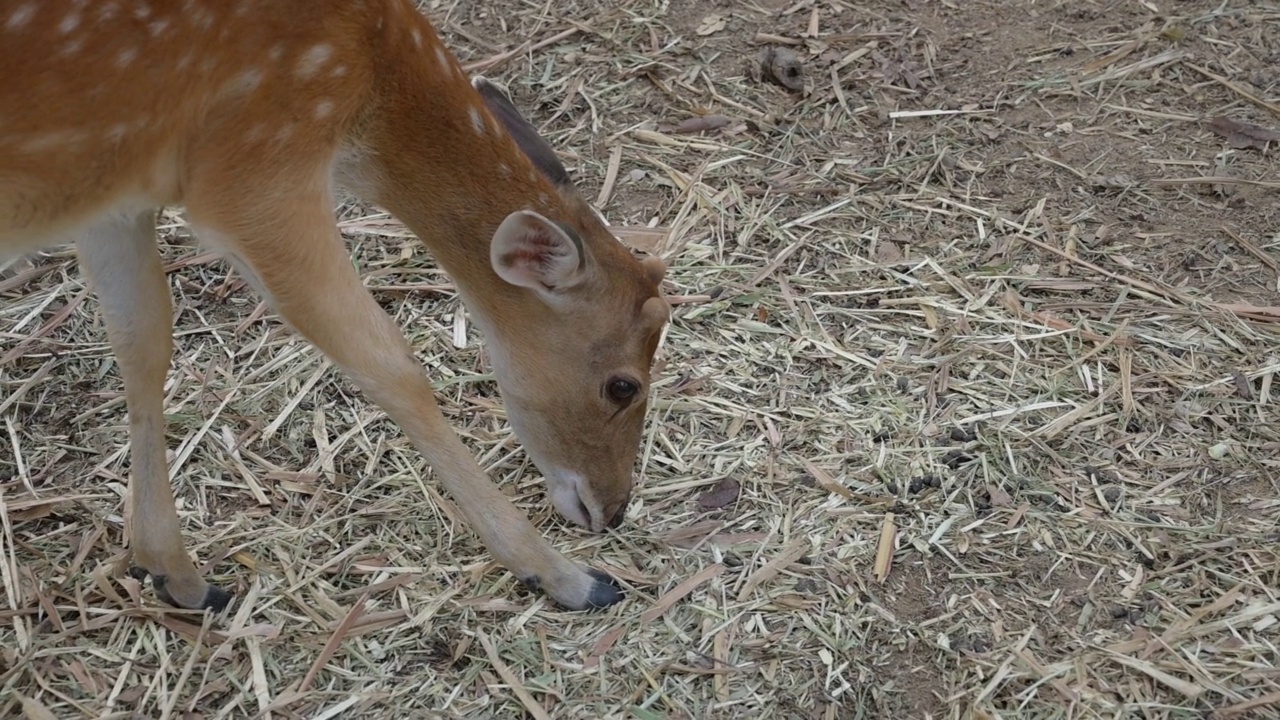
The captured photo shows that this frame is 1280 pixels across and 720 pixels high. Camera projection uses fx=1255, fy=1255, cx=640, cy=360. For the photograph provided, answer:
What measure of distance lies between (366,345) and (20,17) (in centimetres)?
122

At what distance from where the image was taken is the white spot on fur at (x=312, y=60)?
3350 mm

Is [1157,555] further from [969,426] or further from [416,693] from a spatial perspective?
[416,693]

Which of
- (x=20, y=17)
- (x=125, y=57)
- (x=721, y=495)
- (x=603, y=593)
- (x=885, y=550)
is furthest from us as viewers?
(x=721, y=495)

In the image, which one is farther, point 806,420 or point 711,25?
point 711,25

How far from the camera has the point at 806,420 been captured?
466 cm

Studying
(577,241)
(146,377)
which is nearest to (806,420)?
(577,241)

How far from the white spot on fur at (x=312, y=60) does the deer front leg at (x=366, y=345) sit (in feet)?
1.11

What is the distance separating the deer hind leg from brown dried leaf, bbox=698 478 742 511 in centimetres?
160

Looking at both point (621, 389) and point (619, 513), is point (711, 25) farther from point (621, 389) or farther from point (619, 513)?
point (619, 513)

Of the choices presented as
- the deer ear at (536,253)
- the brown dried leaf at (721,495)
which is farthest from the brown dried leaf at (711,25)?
the deer ear at (536,253)

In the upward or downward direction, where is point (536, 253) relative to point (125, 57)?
downward

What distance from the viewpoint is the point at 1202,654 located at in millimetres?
3678

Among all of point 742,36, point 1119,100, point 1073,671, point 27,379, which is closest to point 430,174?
point 27,379

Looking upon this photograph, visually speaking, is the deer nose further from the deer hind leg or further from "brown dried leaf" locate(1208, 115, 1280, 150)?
"brown dried leaf" locate(1208, 115, 1280, 150)
